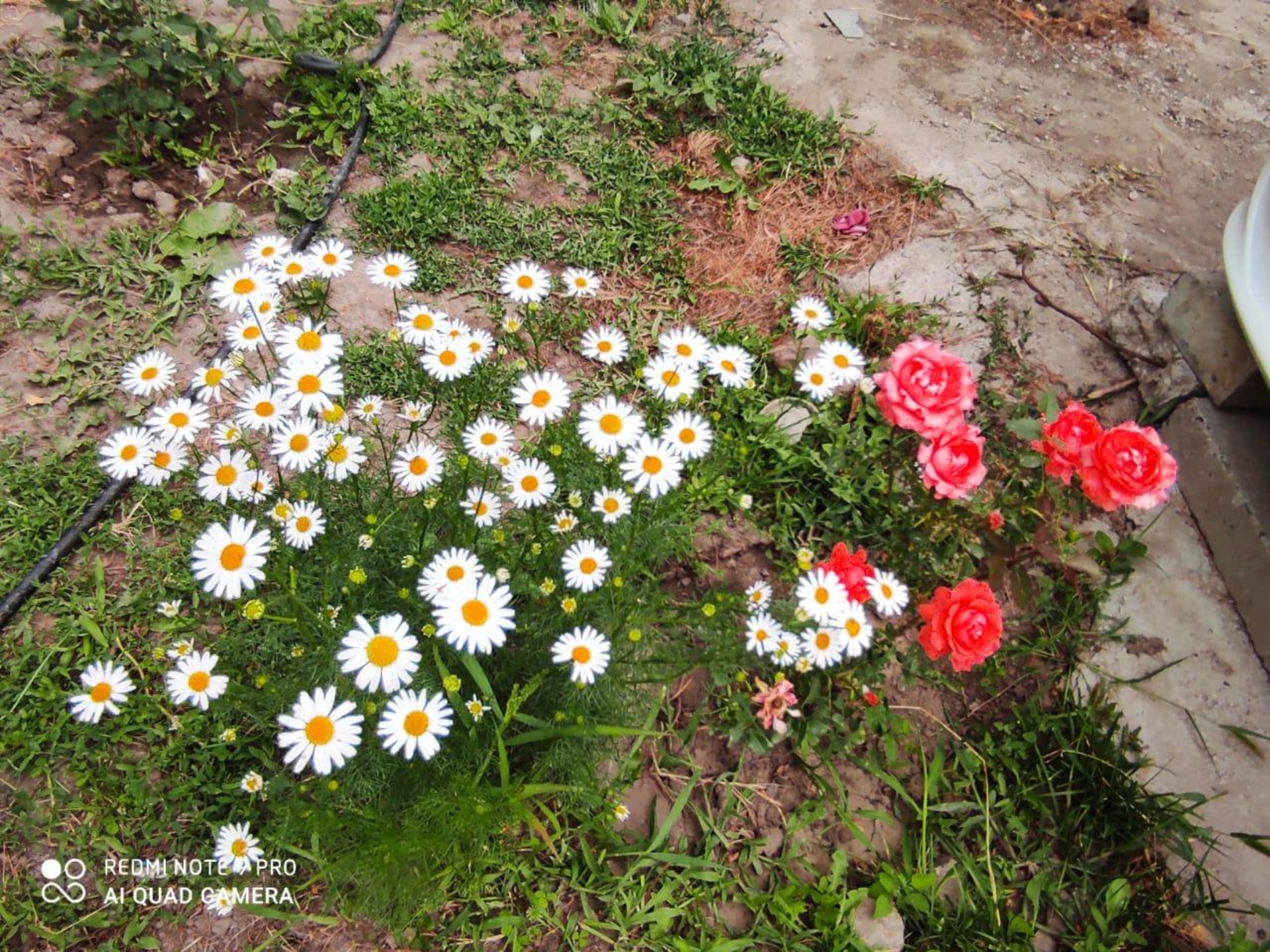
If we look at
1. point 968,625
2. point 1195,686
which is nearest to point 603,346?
point 968,625

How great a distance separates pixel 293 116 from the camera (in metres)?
3.10

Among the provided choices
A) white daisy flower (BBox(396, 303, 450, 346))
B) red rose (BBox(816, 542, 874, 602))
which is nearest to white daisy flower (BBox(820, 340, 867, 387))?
red rose (BBox(816, 542, 874, 602))

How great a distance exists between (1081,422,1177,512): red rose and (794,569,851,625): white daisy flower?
57cm

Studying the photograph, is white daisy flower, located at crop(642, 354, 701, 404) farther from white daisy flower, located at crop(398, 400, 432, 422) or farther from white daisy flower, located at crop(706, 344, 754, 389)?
white daisy flower, located at crop(398, 400, 432, 422)

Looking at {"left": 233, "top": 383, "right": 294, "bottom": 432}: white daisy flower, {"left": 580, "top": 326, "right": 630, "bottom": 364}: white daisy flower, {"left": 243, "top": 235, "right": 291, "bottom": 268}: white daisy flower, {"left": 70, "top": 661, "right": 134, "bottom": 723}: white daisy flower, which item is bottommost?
{"left": 70, "top": 661, "right": 134, "bottom": 723}: white daisy flower

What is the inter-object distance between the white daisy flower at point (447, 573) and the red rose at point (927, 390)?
3.02 feet

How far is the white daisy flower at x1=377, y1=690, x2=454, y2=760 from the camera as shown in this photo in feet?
4.41

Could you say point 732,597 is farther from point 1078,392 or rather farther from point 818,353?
point 1078,392

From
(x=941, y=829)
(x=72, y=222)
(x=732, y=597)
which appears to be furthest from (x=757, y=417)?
(x=72, y=222)

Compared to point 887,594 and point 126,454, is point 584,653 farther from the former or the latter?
point 126,454

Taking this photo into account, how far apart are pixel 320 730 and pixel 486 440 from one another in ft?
2.07

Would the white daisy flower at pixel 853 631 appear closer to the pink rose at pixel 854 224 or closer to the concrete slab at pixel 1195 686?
the concrete slab at pixel 1195 686

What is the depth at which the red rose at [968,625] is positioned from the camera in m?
1.71

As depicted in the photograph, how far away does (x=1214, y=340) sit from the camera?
94.3 inches
